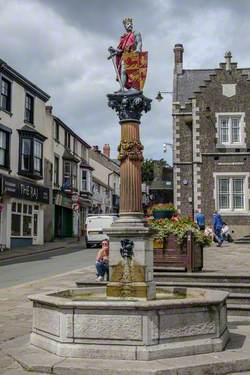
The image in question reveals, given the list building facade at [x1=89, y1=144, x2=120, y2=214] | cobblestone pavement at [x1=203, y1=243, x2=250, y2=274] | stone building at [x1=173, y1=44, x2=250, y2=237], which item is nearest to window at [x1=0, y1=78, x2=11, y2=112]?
stone building at [x1=173, y1=44, x2=250, y2=237]

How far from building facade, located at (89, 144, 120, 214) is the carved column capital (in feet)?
164

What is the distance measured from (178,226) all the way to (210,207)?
64.1 ft

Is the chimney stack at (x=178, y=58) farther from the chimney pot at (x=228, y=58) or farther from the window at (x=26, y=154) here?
the window at (x=26, y=154)

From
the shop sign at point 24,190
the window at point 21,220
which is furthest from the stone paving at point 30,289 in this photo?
the window at point 21,220

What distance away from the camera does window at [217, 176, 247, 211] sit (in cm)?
3397

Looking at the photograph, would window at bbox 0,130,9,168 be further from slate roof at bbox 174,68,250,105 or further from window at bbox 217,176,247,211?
window at bbox 217,176,247,211

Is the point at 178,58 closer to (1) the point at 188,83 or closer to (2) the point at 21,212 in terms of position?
(1) the point at 188,83

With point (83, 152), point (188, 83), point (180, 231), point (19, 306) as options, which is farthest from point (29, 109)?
point (19, 306)

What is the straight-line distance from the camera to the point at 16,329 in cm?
1012

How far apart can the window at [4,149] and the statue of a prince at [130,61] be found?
23.4 metres

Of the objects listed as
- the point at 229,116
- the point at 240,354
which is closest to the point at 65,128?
the point at 229,116

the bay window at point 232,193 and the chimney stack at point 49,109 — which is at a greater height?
the chimney stack at point 49,109

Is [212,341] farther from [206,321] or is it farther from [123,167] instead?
[123,167]

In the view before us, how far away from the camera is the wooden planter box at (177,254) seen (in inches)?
576
